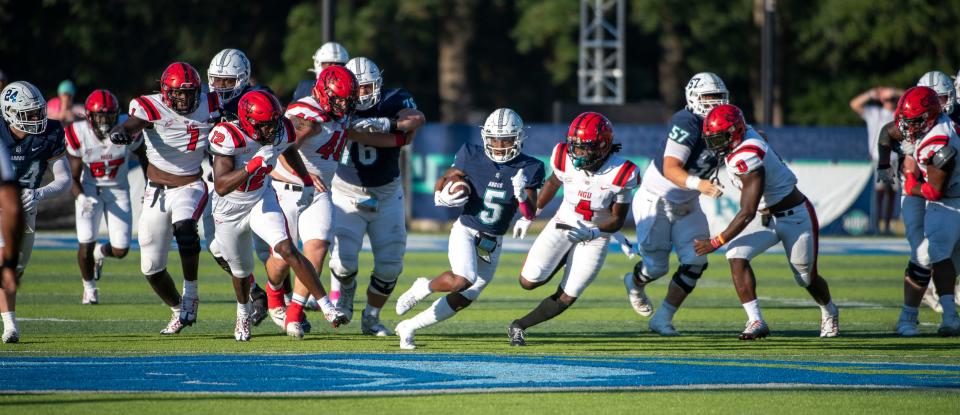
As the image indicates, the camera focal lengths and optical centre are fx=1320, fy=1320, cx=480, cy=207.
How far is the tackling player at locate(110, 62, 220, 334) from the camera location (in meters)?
8.93

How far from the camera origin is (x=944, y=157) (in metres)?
9.30

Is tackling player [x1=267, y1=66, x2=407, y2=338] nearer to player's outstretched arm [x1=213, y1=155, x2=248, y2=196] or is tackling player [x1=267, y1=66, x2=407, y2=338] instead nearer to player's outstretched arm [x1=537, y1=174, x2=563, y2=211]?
player's outstretched arm [x1=213, y1=155, x2=248, y2=196]

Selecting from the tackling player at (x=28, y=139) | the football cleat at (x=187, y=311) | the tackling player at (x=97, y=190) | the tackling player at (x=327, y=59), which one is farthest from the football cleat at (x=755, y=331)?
the tackling player at (x=97, y=190)

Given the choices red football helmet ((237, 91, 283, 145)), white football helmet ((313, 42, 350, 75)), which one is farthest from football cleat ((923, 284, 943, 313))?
red football helmet ((237, 91, 283, 145))

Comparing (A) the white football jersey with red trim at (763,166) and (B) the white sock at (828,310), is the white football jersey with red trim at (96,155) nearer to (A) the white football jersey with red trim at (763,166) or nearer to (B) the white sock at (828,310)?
(A) the white football jersey with red trim at (763,166)

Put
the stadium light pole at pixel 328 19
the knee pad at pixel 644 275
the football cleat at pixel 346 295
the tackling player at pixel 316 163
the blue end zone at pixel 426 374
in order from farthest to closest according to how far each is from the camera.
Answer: the stadium light pole at pixel 328 19, the knee pad at pixel 644 275, the football cleat at pixel 346 295, the tackling player at pixel 316 163, the blue end zone at pixel 426 374

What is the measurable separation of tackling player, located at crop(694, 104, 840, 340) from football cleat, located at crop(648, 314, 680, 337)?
53 centimetres

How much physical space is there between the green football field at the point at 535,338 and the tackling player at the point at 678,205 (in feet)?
1.29

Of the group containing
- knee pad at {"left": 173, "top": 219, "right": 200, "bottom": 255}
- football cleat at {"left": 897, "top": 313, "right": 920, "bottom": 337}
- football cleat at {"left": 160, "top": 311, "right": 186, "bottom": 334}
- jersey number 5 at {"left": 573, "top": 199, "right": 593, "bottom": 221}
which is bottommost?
football cleat at {"left": 897, "top": 313, "right": 920, "bottom": 337}

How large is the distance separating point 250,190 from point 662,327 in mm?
3139

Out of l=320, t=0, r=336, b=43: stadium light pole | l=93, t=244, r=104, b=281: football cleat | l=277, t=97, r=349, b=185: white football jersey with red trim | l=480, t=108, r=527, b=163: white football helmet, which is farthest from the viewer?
l=320, t=0, r=336, b=43: stadium light pole

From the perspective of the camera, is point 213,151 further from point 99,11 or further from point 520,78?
point 520,78

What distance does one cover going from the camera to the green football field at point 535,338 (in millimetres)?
6512

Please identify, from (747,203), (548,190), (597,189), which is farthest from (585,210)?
(747,203)
